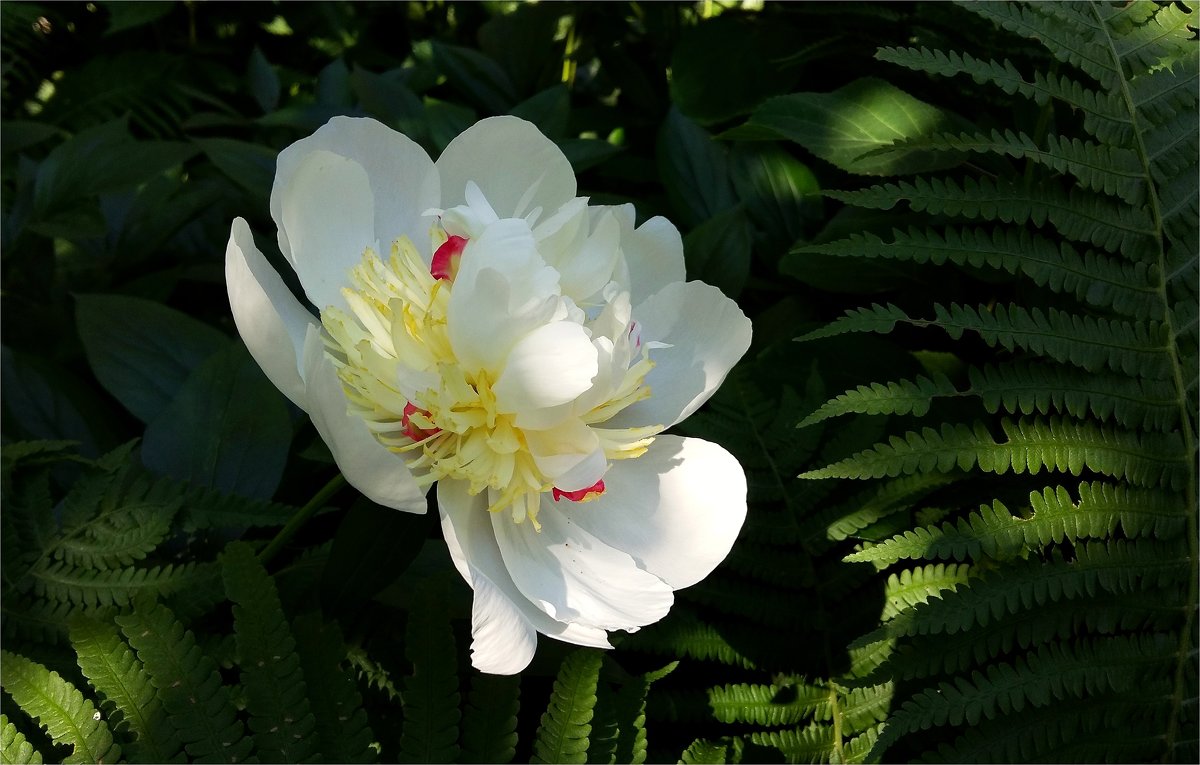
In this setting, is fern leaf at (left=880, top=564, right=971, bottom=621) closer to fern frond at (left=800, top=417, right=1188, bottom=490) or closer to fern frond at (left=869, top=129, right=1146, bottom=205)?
fern frond at (left=800, top=417, right=1188, bottom=490)

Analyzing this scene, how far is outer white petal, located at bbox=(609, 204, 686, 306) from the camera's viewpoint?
1077 mm

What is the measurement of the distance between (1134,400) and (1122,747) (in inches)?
16.7

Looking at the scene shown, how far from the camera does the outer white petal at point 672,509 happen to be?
0.99 m

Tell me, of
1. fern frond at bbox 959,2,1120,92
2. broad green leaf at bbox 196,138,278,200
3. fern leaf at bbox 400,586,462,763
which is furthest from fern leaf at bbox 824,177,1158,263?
broad green leaf at bbox 196,138,278,200

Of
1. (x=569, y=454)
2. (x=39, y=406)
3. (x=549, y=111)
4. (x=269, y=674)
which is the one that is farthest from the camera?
(x=549, y=111)

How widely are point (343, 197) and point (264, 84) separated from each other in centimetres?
106

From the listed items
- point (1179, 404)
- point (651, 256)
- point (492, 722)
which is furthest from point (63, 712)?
point (1179, 404)

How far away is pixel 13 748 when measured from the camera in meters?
0.95

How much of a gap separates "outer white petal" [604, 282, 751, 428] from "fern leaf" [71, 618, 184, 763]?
1.80 ft

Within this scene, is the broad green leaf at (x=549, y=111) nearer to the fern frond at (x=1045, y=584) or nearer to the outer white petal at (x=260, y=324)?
the outer white petal at (x=260, y=324)

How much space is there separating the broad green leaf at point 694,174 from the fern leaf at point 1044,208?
380 mm

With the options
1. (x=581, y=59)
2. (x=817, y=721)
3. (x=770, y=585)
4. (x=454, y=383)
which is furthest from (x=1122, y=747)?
(x=581, y=59)

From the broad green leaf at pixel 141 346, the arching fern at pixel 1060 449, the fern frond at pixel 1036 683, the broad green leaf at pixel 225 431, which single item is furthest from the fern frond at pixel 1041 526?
the broad green leaf at pixel 141 346

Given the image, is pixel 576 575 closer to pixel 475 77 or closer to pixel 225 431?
pixel 225 431
